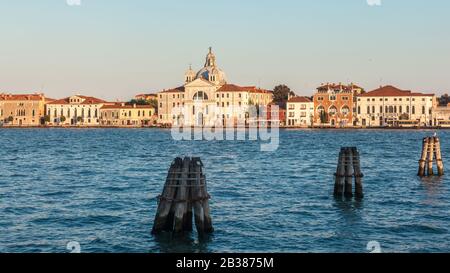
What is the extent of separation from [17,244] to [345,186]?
28.0ft

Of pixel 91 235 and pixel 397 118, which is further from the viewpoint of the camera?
pixel 397 118

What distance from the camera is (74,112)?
381 feet

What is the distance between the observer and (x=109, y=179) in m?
23.9

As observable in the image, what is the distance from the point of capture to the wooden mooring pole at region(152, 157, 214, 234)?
422 inches

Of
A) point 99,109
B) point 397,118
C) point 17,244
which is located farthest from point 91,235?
point 99,109

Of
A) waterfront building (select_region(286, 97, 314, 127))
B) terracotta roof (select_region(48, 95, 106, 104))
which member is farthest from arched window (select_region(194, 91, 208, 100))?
terracotta roof (select_region(48, 95, 106, 104))

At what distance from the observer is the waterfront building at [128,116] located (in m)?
115

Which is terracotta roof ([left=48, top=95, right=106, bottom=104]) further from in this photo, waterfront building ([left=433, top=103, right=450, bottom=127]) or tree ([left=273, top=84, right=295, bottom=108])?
waterfront building ([left=433, top=103, right=450, bottom=127])

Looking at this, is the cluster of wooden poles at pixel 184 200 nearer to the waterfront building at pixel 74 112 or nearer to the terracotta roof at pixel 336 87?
the terracotta roof at pixel 336 87

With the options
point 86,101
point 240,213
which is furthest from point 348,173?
point 86,101
